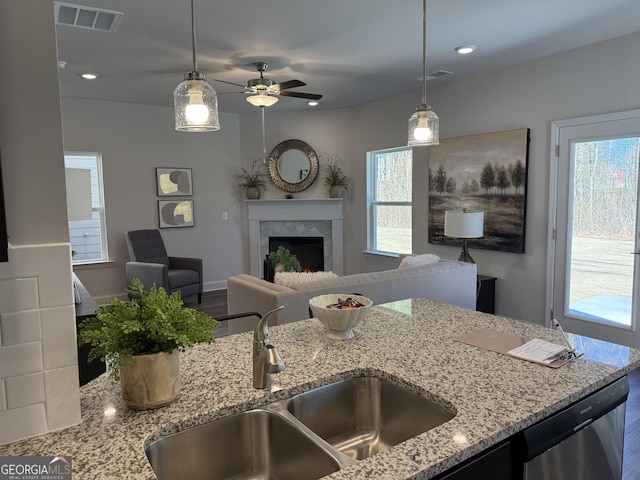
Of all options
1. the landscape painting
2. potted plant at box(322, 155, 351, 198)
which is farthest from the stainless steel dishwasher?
potted plant at box(322, 155, 351, 198)

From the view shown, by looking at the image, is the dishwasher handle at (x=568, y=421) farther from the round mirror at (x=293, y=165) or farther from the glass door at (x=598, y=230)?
→ the round mirror at (x=293, y=165)

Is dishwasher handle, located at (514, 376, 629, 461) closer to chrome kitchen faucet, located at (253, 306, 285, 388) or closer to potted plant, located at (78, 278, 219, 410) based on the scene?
chrome kitchen faucet, located at (253, 306, 285, 388)

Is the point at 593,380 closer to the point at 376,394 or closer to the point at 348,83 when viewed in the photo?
the point at 376,394

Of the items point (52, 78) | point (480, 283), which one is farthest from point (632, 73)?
point (52, 78)

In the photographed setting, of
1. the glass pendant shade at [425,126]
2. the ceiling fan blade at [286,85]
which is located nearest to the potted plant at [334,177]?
the ceiling fan blade at [286,85]

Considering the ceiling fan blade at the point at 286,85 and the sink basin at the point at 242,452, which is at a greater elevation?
the ceiling fan blade at the point at 286,85

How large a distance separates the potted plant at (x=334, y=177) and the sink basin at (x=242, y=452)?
17.9ft

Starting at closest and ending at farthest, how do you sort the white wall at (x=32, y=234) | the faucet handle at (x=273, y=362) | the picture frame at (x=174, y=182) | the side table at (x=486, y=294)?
the white wall at (x=32, y=234) → the faucet handle at (x=273, y=362) → the side table at (x=486, y=294) → the picture frame at (x=174, y=182)

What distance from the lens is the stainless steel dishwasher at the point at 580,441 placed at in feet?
3.76

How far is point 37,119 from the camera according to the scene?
0.97 m

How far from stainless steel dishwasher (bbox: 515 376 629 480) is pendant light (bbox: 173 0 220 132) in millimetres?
1728

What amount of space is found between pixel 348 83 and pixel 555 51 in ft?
6.88

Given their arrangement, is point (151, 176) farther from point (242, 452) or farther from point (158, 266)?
point (242, 452)

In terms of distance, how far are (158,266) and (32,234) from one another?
174 inches
